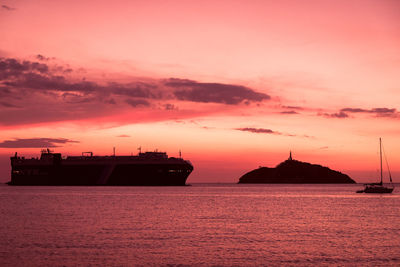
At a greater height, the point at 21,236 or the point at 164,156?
the point at 164,156

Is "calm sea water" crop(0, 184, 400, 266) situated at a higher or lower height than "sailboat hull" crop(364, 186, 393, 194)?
lower

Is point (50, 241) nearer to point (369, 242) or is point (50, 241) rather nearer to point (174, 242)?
point (174, 242)

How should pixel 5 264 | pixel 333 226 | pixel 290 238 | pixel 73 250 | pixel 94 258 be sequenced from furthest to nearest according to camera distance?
pixel 333 226
pixel 290 238
pixel 73 250
pixel 94 258
pixel 5 264

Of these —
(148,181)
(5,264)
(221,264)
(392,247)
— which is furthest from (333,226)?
(148,181)

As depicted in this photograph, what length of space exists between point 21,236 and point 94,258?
16.0 meters

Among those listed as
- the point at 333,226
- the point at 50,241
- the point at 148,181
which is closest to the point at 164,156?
the point at 148,181

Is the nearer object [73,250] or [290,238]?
Result: [73,250]

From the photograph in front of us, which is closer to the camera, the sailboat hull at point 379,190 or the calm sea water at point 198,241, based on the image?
the calm sea water at point 198,241

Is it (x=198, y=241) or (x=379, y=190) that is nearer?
(x=198, y=241)

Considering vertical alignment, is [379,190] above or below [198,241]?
above

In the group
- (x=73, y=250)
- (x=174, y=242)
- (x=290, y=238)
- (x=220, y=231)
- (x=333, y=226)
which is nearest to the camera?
(x=73, y=250)

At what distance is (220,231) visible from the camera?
54719 millimetres

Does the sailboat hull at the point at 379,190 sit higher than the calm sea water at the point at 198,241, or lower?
higher

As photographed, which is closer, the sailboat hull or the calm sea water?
the calm sea water
